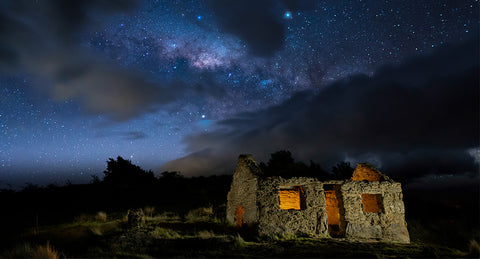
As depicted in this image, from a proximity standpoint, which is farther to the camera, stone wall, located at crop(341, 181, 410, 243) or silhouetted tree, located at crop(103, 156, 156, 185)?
silhouetted tree, located at crop(103, 156, 156, 185)

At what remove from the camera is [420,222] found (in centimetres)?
2866

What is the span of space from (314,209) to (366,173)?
7.93 m

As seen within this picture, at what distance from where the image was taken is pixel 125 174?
128 ft

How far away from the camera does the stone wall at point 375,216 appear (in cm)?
1509

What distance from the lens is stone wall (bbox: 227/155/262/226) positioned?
50.6 ft

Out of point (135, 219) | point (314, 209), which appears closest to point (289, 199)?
point (314, 209)

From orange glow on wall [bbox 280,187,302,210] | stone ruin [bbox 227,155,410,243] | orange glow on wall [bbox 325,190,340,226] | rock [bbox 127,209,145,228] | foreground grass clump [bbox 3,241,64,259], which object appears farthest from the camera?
orange glow on wall [bbox 280,187,302,210]

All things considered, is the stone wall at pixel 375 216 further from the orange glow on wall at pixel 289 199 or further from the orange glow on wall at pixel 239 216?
the orange glow on wall at pixel 239 216

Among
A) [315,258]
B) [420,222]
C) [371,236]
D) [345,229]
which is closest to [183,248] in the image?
[315,258]

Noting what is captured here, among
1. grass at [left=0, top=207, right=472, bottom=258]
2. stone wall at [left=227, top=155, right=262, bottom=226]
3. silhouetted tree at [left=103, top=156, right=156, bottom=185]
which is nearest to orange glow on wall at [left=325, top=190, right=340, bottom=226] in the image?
grass at [left=0, top=207, right=472, bottom=258]

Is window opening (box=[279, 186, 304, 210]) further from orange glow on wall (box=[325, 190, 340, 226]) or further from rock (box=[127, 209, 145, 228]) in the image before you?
rock (box=[127, 209, 145, 228])

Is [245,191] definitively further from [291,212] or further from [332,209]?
[332,209]

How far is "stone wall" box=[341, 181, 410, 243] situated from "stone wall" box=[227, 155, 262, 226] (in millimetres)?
5770

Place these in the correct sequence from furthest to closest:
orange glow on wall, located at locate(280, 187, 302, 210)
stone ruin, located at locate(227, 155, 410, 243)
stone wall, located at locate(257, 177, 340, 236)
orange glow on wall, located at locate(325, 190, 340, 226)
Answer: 1. orange glow on wall, located at locate(280, 187, 302, 210)
2. orange glow on wall, located at locate(325, 190, 340, 226)
3. stone ruin, located at locate(227, 155, 410, 243)
4. stone wall, located at locate(257, 177, 340, 236)
